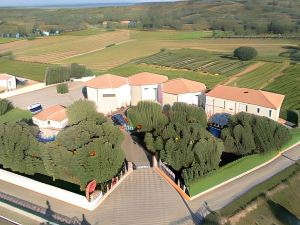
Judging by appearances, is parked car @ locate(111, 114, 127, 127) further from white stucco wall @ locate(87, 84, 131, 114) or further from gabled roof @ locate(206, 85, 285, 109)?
gabled roof @ locate(206, 85, 285, 109)

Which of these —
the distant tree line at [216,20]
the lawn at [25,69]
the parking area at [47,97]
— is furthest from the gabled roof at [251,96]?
the distant tree line at [216,20]

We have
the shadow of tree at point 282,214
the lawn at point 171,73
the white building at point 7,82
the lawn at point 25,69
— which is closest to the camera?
the shadow of tree at point 282,214

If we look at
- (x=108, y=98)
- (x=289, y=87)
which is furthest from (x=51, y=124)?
(x=289, y=87)

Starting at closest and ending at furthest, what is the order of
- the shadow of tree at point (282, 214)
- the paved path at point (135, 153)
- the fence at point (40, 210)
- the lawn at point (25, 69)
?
the fence at point (40, 210) < the shadow of tree at point (282, 214) < the paved path at point (135, 153) < the lawn at point (25, 69)

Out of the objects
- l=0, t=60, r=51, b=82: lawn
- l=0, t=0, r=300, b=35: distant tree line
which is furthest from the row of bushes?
l=0, t=0, r=300, b=35: distant tree line

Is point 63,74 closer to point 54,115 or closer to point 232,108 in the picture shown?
point 54,115

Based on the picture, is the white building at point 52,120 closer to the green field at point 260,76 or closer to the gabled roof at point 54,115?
the gabled roof at point 54,115
